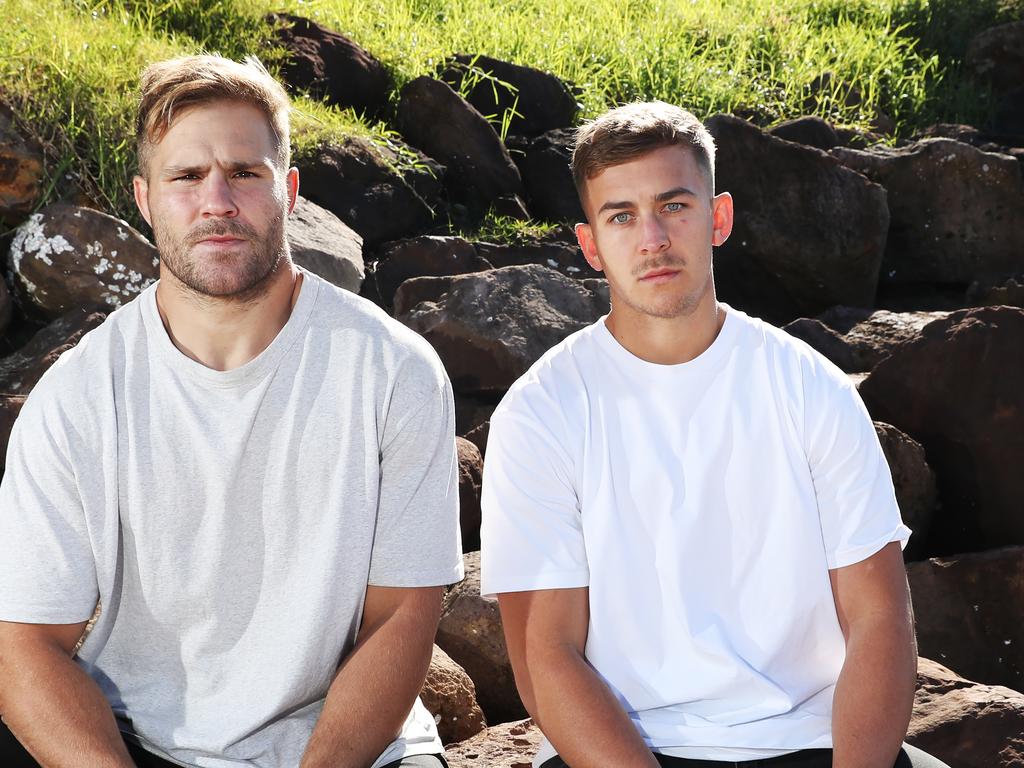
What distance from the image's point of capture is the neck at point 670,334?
2.74 meters

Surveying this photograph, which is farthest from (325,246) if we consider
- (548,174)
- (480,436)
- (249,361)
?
(249,361)

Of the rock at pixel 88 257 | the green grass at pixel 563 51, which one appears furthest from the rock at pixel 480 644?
the green grass at pixel 563 51

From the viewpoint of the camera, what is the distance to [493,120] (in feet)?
25.1

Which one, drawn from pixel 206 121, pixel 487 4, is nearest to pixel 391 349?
pixel 206 121

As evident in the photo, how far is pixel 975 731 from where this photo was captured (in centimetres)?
310

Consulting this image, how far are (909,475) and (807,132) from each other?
13.3 ft

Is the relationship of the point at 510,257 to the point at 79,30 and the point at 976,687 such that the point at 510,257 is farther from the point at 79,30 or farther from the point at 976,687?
the point at 976,687

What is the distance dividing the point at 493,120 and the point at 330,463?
5.34 m

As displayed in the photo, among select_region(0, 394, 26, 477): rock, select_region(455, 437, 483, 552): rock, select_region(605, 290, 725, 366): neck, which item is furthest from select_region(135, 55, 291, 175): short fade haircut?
select_region(0, 394, 26, 477): rock

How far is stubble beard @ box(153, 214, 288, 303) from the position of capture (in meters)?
2.62

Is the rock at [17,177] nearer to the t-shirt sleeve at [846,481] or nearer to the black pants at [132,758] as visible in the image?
the black pants at [132,758]

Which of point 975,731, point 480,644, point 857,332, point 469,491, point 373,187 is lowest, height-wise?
point 975,731

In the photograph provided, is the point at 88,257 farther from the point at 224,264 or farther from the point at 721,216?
the point at 721,216

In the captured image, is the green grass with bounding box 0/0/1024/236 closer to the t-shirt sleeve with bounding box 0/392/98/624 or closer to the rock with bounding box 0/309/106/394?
the rock with bounding box 0/309/106/394
